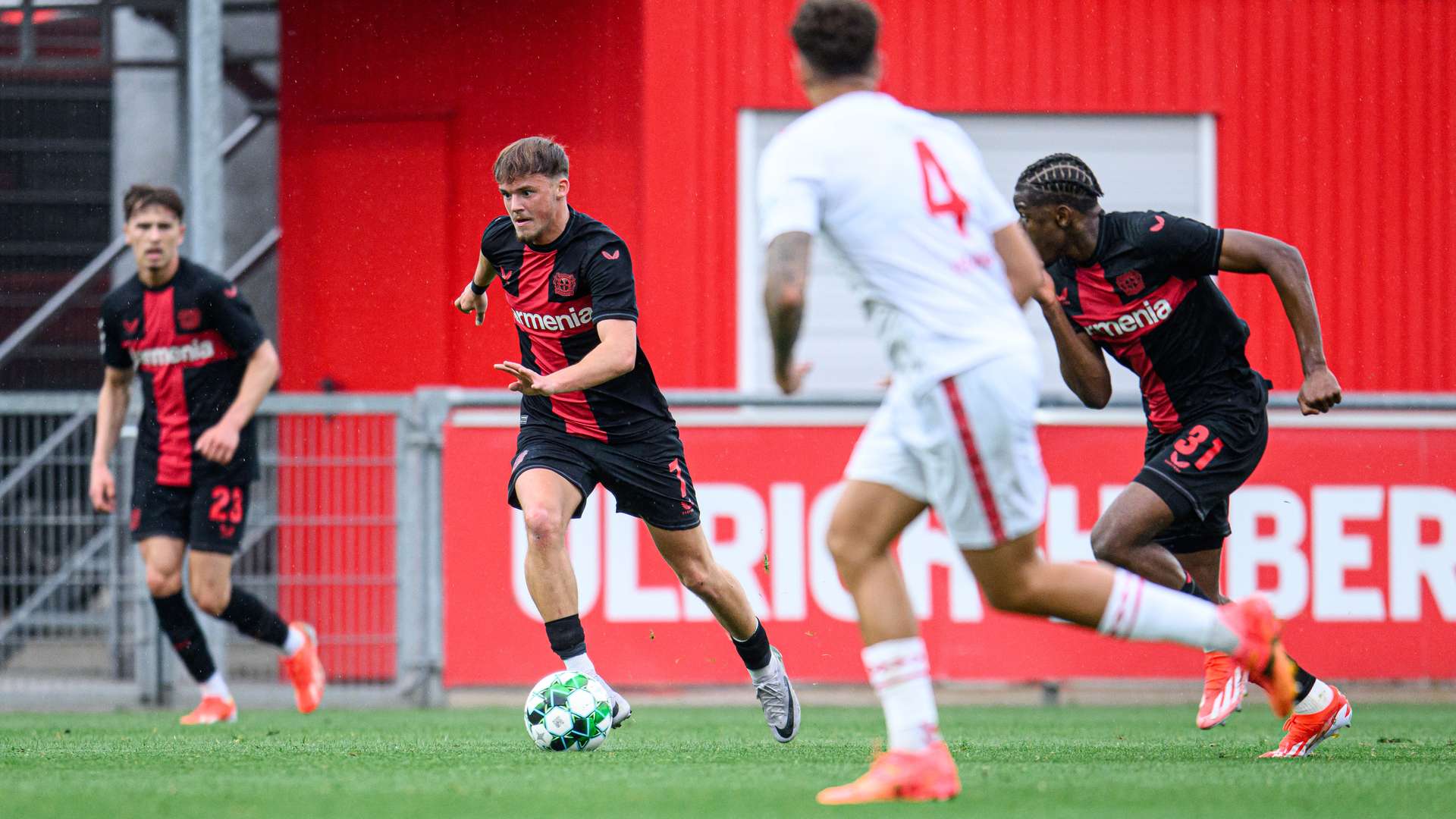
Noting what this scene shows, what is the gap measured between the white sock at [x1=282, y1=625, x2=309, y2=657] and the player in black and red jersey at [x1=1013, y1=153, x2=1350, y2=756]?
419 cm

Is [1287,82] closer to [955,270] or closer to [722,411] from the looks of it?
[722,411]

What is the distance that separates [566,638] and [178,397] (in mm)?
3009

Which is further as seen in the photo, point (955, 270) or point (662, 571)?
point (662, 571)

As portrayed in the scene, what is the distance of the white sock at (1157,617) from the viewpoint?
14.2ft

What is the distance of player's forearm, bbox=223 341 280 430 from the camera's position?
313 inches

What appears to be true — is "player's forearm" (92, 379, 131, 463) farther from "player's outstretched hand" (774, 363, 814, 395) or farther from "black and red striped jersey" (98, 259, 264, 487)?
"player's outstretched hand" (774, 363, 814, 395)

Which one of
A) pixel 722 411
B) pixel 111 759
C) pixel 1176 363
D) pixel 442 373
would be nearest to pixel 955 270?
pixel 1176 363

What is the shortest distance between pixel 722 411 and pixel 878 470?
22.2 feet

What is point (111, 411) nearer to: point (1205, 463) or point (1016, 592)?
point (1205, 463)

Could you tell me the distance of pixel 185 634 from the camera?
8227 mm

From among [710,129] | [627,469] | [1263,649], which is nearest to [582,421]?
[627,469]

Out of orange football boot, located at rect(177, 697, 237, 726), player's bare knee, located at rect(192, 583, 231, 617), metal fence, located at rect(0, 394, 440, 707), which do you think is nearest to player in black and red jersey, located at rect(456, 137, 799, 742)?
player's bare knee, located at rect(192, 583, 231, 617)

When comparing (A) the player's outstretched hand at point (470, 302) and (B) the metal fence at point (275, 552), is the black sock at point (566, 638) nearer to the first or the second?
(A) the player's outstretched hand at point (470, 302)

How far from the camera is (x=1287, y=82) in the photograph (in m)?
12.9
